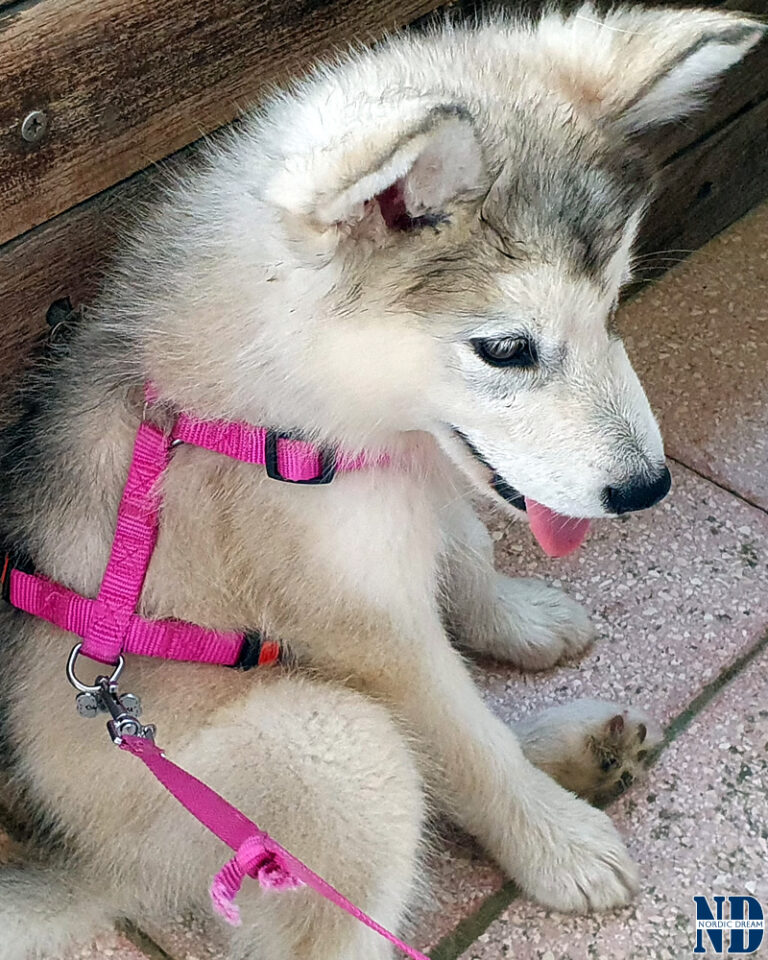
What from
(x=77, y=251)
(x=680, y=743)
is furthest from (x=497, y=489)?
(x=77, y=251)

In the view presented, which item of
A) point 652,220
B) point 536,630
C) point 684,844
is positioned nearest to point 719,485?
point 536,630

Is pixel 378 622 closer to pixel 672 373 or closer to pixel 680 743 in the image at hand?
pixel 680 743

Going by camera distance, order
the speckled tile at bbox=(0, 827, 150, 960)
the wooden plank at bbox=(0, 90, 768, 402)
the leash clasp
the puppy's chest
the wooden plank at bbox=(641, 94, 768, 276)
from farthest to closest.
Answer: the wooden plank at bbox=(641, 94, 768, 276), the wooden plank at bbox=(0, 90, 768, 402), the speckled tile at bbox=(0, 827, 150, 960), the puppy's chest, the leash clasp

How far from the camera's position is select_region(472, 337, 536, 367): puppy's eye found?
1457 millimetres

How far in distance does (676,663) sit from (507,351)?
105 centimetres

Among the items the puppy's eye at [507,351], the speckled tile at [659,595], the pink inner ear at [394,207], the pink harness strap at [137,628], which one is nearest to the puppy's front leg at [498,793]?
the pink harness strap at [137,628]

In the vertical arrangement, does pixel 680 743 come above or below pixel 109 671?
below

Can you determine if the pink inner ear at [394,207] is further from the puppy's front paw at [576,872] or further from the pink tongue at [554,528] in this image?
the puppy's front paw at [576,872]

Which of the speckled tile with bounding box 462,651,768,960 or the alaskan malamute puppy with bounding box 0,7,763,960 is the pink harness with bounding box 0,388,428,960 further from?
the speckled tile with bounding box 462,651,768,960

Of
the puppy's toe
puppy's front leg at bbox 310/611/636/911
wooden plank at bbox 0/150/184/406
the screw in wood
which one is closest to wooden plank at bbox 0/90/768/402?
wooden plank at bbox 0/150/184/406

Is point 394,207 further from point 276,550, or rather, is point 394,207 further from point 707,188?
point 707,188

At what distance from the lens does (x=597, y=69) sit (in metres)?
1.67

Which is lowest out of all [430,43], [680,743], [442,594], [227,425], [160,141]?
[680,743]

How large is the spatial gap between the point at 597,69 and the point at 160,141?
826 mm
